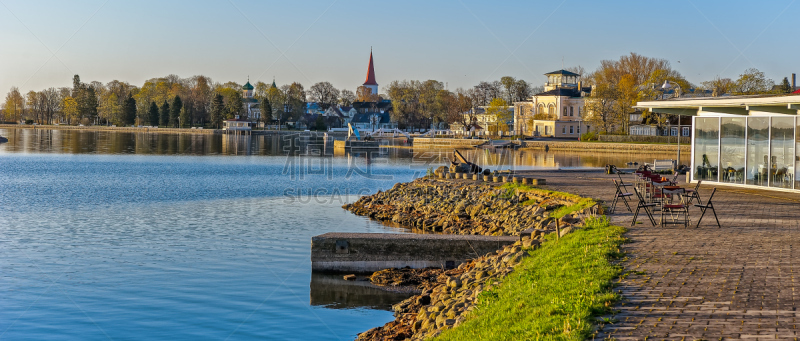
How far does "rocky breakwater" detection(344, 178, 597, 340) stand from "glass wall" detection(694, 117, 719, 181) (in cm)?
602

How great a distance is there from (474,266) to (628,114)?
85125mm

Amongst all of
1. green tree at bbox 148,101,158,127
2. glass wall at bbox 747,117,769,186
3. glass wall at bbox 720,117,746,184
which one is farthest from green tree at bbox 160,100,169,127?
glass wall at bbox 747,117,769,186

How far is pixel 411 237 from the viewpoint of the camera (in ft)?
54.1

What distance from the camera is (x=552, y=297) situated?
8.64m

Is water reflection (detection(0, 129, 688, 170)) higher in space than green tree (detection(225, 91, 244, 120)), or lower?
lower

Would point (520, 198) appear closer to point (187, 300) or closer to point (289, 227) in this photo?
point (289, 227)

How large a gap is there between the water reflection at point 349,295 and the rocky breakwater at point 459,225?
479mm

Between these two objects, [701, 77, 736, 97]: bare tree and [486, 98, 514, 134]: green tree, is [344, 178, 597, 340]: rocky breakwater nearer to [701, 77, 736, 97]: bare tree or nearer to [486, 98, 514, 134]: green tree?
[701, 77, 736, 97]: bare tree

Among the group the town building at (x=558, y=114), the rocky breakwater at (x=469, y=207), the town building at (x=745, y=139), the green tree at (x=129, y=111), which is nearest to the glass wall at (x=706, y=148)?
the town building at (x=745, y=139)

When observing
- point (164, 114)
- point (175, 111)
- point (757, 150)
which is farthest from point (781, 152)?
point (164, 114)

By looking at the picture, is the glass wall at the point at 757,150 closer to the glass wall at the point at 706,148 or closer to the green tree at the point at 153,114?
the glass wall at the point at 706,148

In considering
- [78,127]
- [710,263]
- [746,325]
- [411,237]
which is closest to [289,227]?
[411,237]

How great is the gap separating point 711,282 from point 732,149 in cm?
1631

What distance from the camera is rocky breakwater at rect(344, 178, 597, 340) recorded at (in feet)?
37.0
